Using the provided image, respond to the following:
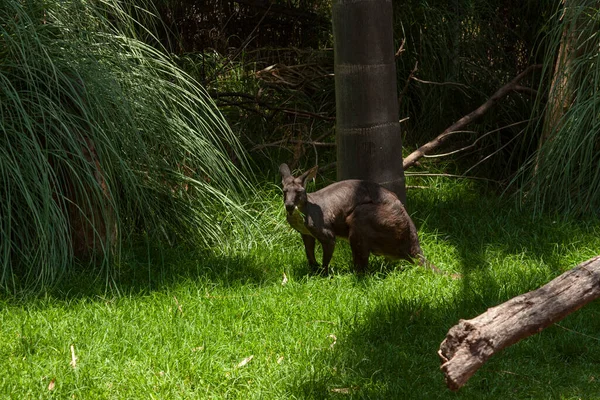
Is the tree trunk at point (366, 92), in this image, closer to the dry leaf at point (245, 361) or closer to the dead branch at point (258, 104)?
the dead branch at point (258, 104)

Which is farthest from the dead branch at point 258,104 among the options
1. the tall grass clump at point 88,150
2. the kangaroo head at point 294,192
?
the kangaroo head at point 294,192

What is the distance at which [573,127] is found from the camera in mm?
7559

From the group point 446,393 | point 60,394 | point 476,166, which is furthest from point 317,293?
point 476,166

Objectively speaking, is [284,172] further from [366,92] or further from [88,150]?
[88,150]

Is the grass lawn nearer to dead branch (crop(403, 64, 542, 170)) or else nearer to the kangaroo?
the kangaroo

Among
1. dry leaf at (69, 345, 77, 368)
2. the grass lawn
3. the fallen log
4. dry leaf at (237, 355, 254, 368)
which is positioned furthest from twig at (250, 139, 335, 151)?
the fallen log

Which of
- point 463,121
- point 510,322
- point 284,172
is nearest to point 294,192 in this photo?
point 284,172

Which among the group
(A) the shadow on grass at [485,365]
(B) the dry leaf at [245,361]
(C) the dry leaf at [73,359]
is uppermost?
(C) the dry leaf at [73,359]

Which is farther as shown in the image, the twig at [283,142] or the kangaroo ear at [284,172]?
the twig at [283,142]

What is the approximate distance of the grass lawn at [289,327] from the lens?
15.1 feet

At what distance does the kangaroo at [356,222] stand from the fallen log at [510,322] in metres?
2.44

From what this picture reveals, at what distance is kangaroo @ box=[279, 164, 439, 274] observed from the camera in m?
6.35

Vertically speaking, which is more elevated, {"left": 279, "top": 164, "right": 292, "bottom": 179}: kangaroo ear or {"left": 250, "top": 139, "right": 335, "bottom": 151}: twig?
{"left": 279, "top": 164, "right": 292, "bottom": 179}: kangaroo ear

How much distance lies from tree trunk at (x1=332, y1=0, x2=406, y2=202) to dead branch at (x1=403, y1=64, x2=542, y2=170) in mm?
1120
